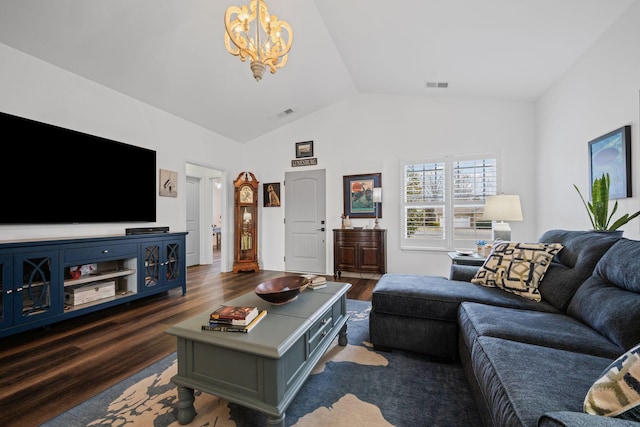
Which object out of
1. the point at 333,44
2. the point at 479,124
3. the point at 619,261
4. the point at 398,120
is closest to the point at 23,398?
the point at 619,261

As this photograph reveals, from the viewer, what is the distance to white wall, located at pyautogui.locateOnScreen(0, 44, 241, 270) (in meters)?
2.39

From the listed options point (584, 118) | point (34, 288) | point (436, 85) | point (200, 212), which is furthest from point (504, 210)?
point (200, 212)

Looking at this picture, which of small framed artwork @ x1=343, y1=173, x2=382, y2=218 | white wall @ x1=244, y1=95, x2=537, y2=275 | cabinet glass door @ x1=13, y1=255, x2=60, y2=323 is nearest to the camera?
cabinet glass door @ x1=13, y1=255, x2=60, y2=323

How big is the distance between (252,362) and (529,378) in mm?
1117

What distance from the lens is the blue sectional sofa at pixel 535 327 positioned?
89cm

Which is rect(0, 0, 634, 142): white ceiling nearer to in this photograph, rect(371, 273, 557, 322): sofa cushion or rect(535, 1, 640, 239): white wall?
rect(535, 1, 640, 239): white wall

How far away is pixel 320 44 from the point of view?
127 inches

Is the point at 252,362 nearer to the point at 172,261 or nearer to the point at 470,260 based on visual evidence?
the point at 470,260

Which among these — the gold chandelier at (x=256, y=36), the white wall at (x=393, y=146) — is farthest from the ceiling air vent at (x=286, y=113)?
the gold chandelier at (x=256, y=36)

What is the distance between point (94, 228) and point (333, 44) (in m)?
3.62

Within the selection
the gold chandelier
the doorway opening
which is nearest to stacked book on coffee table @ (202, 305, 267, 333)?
the gold chandelier

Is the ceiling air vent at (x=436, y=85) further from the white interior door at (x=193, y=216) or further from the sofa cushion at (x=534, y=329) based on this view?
the white interior door at (x=193, y=216)

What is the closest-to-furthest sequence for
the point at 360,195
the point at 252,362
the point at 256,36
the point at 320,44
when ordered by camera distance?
the point at 252,362 → the point at 256,36 → the point at 320,44 → the point at 360,195

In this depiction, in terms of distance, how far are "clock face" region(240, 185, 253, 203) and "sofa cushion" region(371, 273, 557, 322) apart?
11.8ft
